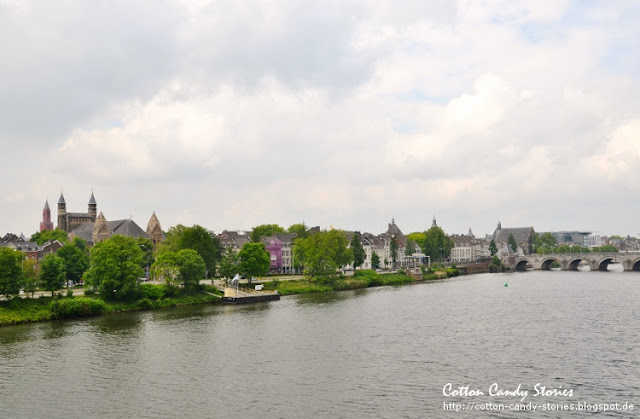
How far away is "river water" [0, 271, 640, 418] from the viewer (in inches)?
1362

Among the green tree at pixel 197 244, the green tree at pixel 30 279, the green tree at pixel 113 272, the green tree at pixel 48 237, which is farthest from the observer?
the green tree at pixel 48 237

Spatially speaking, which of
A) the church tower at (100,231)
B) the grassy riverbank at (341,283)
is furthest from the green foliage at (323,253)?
the church tower at (100,231)

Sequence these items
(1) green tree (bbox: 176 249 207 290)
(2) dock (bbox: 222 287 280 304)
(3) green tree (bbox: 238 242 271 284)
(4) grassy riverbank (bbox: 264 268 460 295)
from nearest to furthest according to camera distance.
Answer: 1. (1) green tree (bbox: 176 249 207 290)
2. (2) dock (bbox: 222 287 280 304)
3. (3) green tree (bbox: 238 242 271 284)
4. (4) grassy riverbank (bbox: 264 268 460 295)

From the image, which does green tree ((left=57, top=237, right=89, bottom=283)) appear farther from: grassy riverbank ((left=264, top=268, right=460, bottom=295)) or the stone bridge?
the stone bridge

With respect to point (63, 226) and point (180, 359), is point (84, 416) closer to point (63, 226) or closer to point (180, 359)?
point (180, 359)

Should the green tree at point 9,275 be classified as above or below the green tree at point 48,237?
below

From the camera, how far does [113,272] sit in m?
77.6

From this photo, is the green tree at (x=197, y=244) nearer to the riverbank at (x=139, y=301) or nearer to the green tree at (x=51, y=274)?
the riverbank at (x=139, y=301)

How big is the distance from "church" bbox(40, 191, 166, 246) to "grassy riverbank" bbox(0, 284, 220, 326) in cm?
6116

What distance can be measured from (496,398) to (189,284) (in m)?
65.0

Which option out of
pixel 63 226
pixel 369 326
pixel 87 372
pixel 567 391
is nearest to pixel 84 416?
pixel 87 372

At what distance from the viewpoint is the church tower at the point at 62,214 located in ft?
626

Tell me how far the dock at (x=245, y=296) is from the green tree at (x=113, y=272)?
1528 cm

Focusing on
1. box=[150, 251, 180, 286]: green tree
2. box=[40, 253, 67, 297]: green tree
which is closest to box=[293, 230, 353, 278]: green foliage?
box=[150, 251, 180, 286]: green tree
